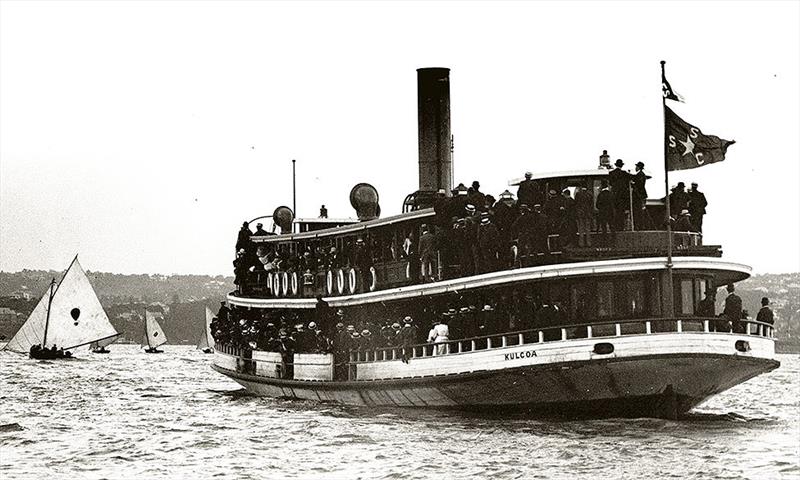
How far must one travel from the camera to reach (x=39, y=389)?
50062mm

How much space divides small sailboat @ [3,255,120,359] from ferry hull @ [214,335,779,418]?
51.0 m

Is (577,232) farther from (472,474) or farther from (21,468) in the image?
(21,468)

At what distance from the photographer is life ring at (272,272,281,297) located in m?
40.7

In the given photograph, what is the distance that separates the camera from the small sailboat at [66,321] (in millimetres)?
77188

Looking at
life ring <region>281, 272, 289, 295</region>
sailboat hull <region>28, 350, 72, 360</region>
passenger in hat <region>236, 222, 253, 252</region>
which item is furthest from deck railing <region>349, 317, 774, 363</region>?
sailboat hull <region>28, 350, 72, 360</region>

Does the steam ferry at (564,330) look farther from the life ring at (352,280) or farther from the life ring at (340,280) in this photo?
the life ring at (340,280)

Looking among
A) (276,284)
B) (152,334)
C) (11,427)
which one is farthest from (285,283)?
(152,334)

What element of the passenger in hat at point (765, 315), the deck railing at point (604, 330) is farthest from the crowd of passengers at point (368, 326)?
the passenger in hat at point (765, 315)

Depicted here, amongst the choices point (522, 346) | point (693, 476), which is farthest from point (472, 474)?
point (522, 346)

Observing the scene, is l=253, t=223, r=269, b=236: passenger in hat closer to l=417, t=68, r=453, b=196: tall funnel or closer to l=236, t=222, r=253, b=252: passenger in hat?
l=236, t=222, r=253, b=252: passenger in hat

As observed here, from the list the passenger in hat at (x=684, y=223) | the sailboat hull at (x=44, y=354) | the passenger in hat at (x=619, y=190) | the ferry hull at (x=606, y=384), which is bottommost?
the sailboat hull at (x=44, y=354)

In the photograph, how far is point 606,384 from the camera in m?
26.8

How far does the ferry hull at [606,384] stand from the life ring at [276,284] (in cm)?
1151

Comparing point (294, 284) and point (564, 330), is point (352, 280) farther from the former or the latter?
point (564, 330)
